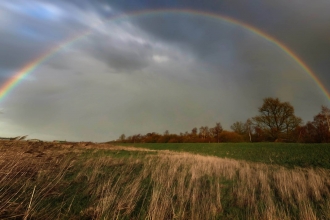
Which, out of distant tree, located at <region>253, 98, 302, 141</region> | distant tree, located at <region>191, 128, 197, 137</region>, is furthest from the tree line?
distant tree, located at <region>191, 128, 197, 137</region>

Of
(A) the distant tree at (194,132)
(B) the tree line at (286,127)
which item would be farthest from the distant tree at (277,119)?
(A) the distant tree at (194,132)

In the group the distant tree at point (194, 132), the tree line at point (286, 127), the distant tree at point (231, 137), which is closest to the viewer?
the tree line at point (286, 127)

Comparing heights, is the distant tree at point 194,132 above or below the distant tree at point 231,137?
above

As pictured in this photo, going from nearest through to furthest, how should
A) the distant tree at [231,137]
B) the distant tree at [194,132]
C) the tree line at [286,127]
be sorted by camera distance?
1. the tree line at [286,127]
2. the distant tree at [231,137]
3. the distant tree at [194,132]

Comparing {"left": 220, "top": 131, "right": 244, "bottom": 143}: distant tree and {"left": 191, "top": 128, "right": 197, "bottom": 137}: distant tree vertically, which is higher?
{"left": 191, "top": 128, "right": 197, "bottom": 137}: distant tree

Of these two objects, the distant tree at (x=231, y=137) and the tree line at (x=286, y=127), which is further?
the distant tree at (x=231, y=137)

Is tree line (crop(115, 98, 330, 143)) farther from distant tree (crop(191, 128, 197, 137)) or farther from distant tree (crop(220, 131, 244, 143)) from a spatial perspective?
distant tree (crop(191, 128, 197, 137))

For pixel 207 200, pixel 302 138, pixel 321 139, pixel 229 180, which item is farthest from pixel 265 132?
pixel 207 200

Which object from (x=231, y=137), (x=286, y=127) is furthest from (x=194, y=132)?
(x=286, y=127)

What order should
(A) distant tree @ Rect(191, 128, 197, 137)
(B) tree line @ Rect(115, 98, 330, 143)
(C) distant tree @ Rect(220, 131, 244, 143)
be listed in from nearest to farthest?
(B) tree line @ Rect(115, 98, 330, 143), (C) distant tree @ Rect(220, 131, 244, 143), (A) distant tree @ Rect(191, 128, 197, 137)

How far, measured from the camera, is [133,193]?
6121 millimetres

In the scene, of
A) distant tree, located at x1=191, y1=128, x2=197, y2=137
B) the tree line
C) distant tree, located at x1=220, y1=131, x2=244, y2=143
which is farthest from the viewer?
distant tree, located at x1=191, y1=128, x2=197, y2=137

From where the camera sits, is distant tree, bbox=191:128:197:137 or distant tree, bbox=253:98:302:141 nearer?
distant tree, bbox=253:98:302:141

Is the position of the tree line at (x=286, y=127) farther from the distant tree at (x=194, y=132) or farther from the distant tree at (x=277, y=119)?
the distant tree at (x=194, y=132)
